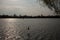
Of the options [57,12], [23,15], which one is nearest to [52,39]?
[57,12]

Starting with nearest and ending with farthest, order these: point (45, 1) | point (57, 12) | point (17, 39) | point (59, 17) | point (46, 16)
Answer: point (17, 39), point (45, 1), point (57, 12), point (59, 17), point (46, 16)

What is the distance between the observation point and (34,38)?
7918 mm

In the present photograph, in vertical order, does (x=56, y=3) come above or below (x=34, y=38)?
above

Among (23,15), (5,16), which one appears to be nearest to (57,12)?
(23,15)

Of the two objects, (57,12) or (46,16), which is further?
(46,16)

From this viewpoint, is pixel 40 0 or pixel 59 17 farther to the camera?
pixel 59 17

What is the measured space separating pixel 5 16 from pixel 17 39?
13.8 m

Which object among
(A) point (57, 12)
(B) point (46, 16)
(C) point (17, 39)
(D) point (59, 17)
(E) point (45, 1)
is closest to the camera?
(C) point (17, 39)

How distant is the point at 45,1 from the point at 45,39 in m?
7.26

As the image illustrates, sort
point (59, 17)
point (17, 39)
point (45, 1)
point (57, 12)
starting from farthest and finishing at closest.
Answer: point (59, 17), point (57, 12), point (45, 1), point (17, 39)

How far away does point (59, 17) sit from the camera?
18703mm

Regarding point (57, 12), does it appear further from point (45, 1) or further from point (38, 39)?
point (38, 39)

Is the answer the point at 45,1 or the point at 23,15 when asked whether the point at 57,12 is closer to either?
the point at 45,1

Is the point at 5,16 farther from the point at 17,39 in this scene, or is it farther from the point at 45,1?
the point at 17,39
